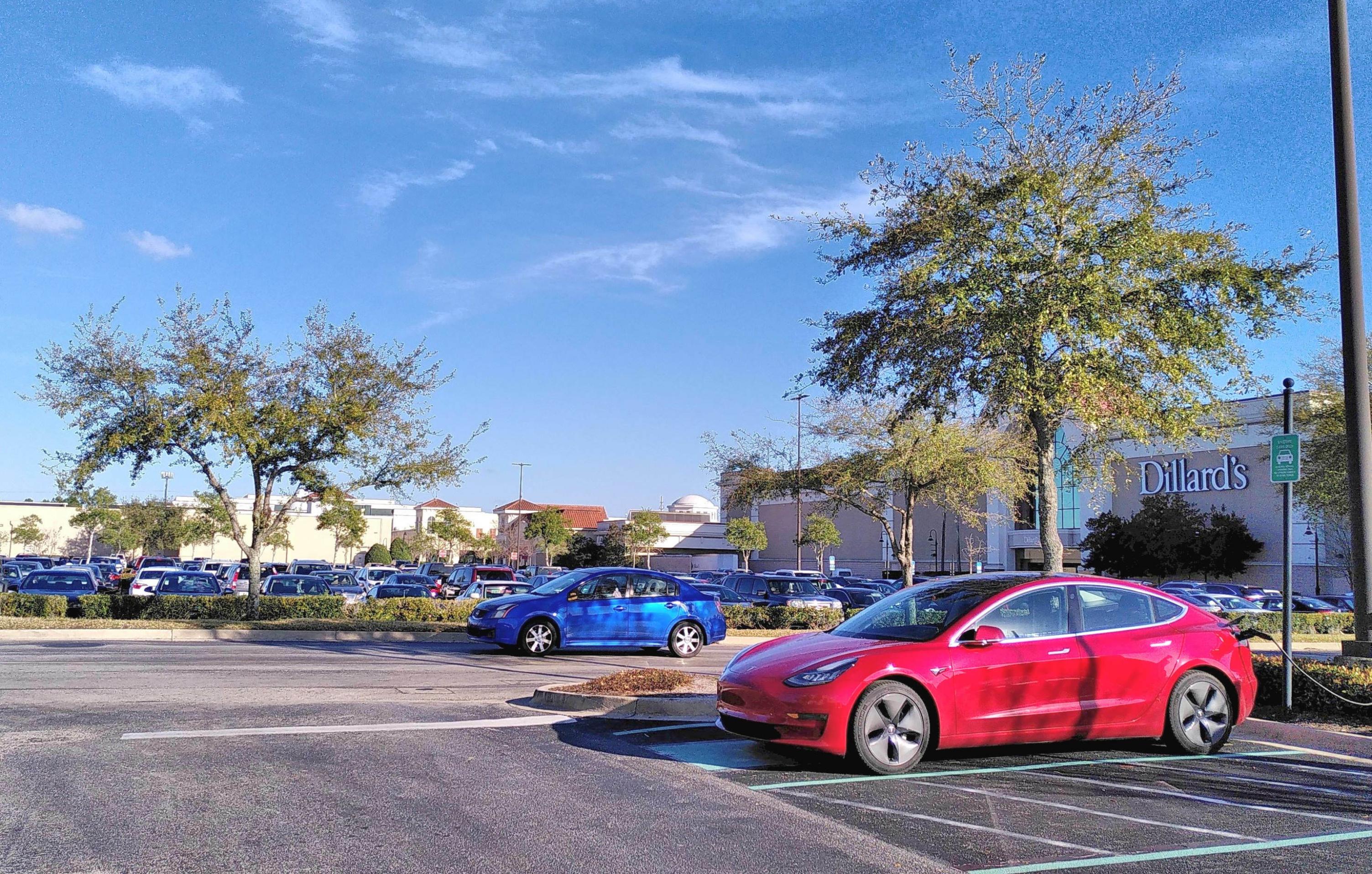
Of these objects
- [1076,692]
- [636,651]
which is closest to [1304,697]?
[1076,692]

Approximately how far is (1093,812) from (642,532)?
219 feet

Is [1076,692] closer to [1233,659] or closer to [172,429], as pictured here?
[1233,659]

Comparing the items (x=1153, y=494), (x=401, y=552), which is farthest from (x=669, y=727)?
(x=401, y=552)

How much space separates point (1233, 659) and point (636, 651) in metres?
12.3

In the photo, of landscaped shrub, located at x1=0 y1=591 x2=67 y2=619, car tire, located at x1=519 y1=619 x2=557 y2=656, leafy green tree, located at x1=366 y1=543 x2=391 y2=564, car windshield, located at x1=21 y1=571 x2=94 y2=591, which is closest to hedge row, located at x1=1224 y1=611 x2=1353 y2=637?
car tire, located at x1=519 y1=619 x2=557 y2=656

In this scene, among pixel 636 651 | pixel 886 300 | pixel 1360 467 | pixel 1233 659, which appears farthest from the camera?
pixel 636 651

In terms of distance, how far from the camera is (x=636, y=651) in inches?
771

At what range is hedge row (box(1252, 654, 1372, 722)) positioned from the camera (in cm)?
998

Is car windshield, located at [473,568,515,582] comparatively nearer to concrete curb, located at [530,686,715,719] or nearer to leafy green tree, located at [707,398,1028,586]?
leafy green tree, located at [707,398,1028,586]

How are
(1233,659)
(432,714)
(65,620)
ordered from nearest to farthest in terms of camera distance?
1. (1233,659)
2. (432,714)
3. (65,620)

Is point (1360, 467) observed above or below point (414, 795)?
above

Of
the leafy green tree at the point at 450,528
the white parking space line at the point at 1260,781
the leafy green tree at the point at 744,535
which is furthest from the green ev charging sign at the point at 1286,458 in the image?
the leafy green tree at the point at 450,528

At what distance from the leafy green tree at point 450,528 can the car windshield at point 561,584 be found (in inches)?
2675

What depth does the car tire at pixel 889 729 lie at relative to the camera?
7457 mm
